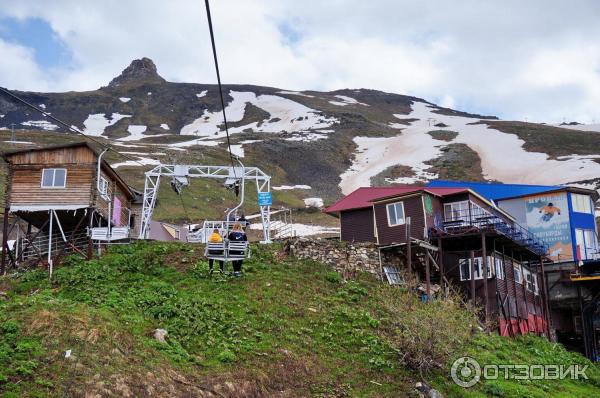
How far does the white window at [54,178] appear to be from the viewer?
1340 inches

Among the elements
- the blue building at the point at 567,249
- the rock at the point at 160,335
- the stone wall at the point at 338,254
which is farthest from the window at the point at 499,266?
the rock at the point at 160,335

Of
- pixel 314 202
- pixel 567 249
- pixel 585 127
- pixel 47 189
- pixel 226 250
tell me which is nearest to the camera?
pixel 226 250

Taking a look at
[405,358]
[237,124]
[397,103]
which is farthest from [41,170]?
[397,103]

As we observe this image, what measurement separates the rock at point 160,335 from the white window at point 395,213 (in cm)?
1834

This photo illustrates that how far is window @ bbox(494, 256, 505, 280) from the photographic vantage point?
117ft

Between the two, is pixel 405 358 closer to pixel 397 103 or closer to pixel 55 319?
pixel 55 319

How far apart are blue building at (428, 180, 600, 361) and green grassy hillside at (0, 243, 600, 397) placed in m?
14.4

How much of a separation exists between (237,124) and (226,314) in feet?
388

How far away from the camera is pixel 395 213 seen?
36.1 metres

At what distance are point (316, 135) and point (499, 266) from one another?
281ft

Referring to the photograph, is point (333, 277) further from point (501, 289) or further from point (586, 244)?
point (586, 244)

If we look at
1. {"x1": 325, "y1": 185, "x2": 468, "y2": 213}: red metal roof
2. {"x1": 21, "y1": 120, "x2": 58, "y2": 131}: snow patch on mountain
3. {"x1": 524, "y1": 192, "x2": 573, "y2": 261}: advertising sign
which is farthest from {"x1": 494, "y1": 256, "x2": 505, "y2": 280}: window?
{"x1": 21, "y1": 120, "x2": 58, "y2": 131}: snow patch on mountain

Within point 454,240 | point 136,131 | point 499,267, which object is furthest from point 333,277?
point 136,131

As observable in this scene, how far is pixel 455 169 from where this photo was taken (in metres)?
97.1
